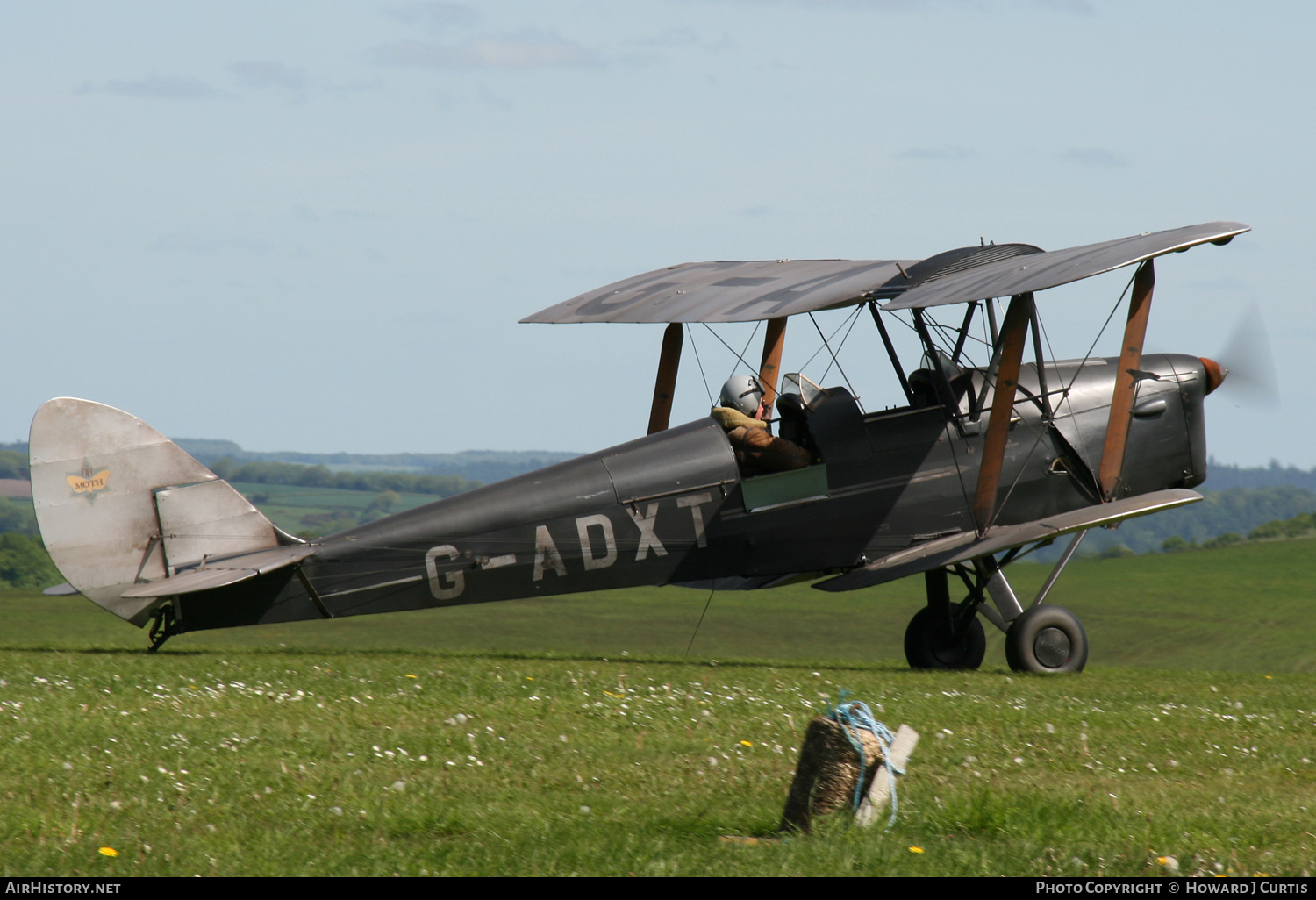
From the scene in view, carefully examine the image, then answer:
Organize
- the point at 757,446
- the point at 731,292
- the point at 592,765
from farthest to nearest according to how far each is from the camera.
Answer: the point at 731,292 → the point at 757,446 → the point at 592,765

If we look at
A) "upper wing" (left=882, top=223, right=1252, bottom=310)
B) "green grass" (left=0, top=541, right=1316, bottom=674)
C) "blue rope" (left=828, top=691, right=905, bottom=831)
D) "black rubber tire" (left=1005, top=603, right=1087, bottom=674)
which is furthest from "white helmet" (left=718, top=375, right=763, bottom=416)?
"blue rope" (left=828, top=691, right=905, bottom=831)

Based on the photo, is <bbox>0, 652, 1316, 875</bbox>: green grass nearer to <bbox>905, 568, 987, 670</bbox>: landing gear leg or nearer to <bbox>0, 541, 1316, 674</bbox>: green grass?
<bbox>905, 568, 987, 670</bbox>: landing gear leg

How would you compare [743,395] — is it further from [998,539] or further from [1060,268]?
[1060,268]

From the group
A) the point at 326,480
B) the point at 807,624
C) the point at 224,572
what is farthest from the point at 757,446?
the point at 326,480

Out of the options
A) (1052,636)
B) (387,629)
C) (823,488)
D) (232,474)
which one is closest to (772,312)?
(823,488)

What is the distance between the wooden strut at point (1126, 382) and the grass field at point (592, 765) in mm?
1576

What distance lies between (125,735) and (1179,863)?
449cm

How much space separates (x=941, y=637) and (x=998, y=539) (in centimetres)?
134

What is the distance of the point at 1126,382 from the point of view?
394 inches

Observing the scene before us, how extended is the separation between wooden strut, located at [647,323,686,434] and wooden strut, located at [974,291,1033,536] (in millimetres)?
3116

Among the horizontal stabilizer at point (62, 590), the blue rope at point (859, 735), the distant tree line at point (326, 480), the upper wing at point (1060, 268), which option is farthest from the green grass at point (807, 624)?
the distant tree line at point (326, 480)

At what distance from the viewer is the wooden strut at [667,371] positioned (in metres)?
12.0

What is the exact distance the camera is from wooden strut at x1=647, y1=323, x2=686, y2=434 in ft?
39.4

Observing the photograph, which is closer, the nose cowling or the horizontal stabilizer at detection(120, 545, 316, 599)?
the horizontal stabilizer at detection(120, 545, 316, 599)
